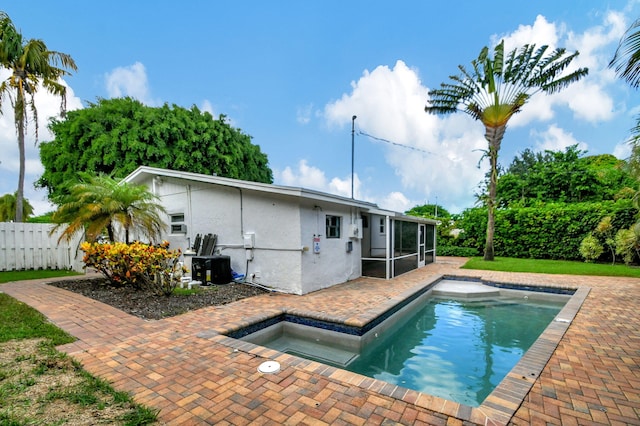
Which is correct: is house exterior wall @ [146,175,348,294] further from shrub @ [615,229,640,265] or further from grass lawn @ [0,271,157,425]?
shrub @ [615,229,640,265]

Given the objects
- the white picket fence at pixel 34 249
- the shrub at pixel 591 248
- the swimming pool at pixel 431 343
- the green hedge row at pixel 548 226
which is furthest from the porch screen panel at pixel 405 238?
the white picket fence at pixel 34 249

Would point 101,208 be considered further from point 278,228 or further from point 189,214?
point 278,228

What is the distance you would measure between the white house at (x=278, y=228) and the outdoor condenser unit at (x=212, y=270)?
0.42 meters

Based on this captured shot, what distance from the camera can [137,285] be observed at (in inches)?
291

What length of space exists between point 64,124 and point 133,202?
40.5 feet

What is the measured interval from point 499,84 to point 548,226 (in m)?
7.77

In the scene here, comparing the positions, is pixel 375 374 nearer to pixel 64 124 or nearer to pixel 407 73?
pixel 407 73

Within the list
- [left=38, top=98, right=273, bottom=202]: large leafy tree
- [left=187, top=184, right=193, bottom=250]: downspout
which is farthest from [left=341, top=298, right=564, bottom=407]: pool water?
[left=38, top=98, right=273, bottom=202]: large leafy tree

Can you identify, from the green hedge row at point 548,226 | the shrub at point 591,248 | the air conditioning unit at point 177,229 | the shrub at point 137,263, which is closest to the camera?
the shrub at point 137,263

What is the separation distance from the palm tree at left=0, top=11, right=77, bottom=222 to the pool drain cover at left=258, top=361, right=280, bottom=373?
15.0 meters

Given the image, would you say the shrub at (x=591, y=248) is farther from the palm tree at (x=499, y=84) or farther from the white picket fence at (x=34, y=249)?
the white picket fence at (x=34, y=249)

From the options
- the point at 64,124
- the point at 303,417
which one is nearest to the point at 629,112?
the point at 303,417

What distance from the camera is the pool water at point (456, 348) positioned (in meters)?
4.16

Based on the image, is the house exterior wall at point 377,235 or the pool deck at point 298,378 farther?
the house exterior wall at point 377,235
